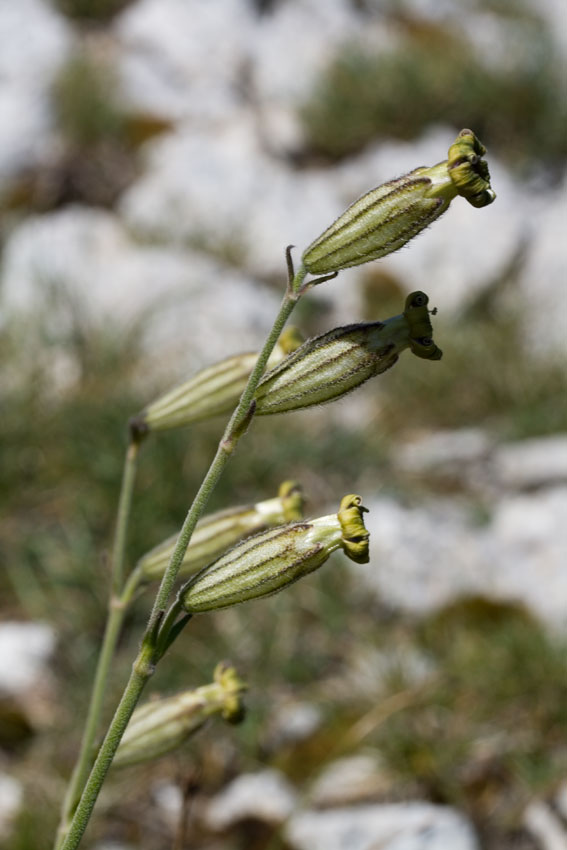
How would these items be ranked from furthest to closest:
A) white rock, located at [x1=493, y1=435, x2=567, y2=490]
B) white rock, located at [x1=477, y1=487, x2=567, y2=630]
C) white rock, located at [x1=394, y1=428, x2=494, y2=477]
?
1. white rock, located at [x1=394, y1=428, x2=494, y2=477]
2. white rock, located at [x1=493, y1=435, x2=567, y2=490]
3. white rock, located at [x1=477, y1=487, x2=567, y2=630]

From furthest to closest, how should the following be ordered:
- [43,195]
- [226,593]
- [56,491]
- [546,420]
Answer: [43,195] → [546,420] → [56,491] → [226,593]

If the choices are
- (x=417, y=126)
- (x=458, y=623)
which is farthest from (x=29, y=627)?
(x=417, y=126)

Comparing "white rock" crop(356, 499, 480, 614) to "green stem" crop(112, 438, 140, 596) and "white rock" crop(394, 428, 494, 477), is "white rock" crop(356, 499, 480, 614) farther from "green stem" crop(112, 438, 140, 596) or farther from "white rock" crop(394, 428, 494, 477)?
"green stem" crop(112, 438, 140, 596)

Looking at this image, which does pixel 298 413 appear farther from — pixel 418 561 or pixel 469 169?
pixel 469 169

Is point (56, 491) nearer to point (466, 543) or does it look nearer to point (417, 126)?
point (466, 543)

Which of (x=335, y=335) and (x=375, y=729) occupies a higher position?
(x=335, y=335)

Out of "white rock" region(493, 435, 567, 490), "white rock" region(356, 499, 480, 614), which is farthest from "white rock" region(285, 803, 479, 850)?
"white rock" region(493, 435, 567, 490)

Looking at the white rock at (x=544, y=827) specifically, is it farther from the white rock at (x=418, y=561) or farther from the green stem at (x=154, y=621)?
the green stem at (x=154, y=621)

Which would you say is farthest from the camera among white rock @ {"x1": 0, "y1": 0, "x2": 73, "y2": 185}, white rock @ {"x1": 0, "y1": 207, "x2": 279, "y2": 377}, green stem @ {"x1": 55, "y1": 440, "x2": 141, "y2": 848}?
white rock @ {"x1": 0, "y1": 0, "x2": 73, "y2": 185}
